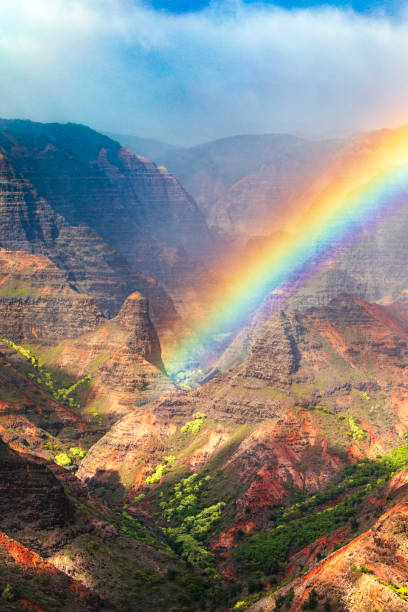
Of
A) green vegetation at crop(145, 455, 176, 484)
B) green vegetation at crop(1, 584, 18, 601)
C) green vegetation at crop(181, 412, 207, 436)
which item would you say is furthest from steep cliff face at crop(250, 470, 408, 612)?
green vegetation at crop(181, 412, 207, 436)

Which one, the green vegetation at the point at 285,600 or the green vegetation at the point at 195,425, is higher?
the green vegetation at the point at 285,600

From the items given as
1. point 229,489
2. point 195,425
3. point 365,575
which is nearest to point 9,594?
point 365,575

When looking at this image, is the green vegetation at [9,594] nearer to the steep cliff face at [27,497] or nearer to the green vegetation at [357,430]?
the steep cliff face at [27,497]

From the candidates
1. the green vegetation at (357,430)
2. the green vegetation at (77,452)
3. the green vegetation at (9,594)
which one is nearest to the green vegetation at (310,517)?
the green vegetation at (357,430)

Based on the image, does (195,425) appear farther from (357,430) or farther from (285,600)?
(285,600)

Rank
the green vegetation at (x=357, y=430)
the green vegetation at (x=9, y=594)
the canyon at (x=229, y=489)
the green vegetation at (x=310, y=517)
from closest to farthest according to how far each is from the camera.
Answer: the green vegetation at (x=9, y=594) → the canyon at (x=229, y=489) → the green vegetation at (x=310, y=517) → the green vegetation at (x=357, y=430)

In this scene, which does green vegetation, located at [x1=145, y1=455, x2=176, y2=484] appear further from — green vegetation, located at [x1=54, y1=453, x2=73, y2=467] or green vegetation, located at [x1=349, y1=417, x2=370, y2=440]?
green vegetation, located at [x1=349, y1=417, x2=370, y2=440]
